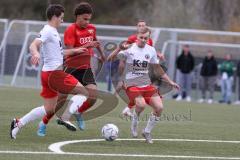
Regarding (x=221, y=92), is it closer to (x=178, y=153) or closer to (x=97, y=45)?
(x=97, y=45)

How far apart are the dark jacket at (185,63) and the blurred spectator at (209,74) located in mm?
429

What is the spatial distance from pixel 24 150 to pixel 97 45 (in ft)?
10.4

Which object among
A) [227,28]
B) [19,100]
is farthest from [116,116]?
[227,28]

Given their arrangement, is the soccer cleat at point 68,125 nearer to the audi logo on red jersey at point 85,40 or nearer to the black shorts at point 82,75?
the black shorts at point 82,75

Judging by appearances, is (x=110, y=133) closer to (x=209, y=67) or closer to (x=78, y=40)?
(x=78, y=40)

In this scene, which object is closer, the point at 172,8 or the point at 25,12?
the point at 172,8

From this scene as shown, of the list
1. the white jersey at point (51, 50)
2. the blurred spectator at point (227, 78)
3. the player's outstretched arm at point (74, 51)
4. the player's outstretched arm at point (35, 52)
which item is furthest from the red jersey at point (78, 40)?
the blurred spectator at point (227, 78)

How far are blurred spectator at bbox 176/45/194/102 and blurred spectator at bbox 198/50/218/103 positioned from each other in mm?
439

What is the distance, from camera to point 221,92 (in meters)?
28.3

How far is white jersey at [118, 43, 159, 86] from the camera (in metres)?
13.0

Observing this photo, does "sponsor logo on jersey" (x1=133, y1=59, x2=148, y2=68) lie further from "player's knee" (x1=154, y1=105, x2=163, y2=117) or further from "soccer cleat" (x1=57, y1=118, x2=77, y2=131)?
"soccer cleat" (x1=57, y1=118, x2=77, y2=131)

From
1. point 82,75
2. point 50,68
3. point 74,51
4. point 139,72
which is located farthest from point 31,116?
point 82,75

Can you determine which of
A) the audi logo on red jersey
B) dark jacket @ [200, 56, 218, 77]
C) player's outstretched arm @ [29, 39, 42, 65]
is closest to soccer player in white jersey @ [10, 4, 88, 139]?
player's outstretched arm @ [29, 39, 42, 65]

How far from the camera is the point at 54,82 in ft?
40.3
